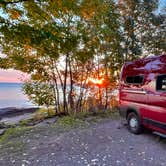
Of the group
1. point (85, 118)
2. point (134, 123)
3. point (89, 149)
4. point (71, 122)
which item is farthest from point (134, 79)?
point (85, 118)

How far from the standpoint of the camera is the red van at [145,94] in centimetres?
592

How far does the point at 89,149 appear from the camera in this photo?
577 cm

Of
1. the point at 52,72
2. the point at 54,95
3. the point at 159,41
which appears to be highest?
the point at 159,41

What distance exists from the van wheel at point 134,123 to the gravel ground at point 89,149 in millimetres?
173

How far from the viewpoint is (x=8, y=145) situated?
21.1ft

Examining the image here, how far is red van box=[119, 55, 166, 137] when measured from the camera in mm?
5918

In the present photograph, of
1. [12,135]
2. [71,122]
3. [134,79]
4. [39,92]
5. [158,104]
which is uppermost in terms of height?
[134,79]

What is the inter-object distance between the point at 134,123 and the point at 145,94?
1043 mm

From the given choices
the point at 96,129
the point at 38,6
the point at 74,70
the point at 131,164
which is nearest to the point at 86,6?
the point at 38,6

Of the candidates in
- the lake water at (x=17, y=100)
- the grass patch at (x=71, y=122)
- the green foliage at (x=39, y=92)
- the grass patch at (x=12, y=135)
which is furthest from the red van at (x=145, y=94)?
the lake water at (x=17, y=100)

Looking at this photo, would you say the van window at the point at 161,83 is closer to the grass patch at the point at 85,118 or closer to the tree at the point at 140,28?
the grass patch at the point at 85,118

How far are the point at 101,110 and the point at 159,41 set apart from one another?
14.1 ft

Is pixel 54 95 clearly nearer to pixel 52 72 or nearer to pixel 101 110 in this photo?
pixel 52 72

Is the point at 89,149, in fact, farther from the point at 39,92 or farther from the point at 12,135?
the point at 39,92
